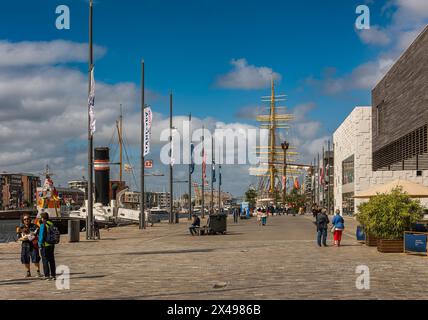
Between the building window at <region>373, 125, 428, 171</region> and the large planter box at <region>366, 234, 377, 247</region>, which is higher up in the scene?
the building window at <region>373, 125, 428, 171</region>

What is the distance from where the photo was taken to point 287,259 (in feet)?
64.0

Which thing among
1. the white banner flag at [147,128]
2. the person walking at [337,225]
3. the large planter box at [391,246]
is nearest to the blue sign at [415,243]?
the large planter box at [391,246]

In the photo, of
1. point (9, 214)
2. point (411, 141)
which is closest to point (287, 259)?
point (411, 141)

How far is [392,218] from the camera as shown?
22594 mm

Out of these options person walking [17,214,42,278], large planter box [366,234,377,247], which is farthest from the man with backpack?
large planter box [366,234,377,247]

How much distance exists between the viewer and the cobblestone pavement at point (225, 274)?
477 inches

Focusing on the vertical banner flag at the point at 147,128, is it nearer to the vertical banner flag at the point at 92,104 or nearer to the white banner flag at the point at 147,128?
the white banner flag at the point at 147,128

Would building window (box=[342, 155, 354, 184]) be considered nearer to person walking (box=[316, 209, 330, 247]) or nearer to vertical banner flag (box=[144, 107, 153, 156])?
vertical banner flag (box=[144, 107, 153, 156])

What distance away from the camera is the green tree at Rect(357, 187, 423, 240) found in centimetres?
2261

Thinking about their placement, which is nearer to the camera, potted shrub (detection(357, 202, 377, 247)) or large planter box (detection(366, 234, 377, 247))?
potted shrub (detection(357, 202, 377, 247))

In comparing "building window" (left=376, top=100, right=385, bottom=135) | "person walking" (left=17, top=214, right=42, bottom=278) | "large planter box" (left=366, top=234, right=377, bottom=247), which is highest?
"building window" (left=376, top=100, right=385, bottom=135)

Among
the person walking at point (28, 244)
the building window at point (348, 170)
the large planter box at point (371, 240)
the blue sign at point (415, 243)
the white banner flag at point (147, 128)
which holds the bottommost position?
the large planter box at point (371, 240)

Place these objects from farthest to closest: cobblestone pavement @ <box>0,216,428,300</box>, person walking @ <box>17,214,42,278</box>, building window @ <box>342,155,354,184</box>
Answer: building window @ <box>342,155,354,184</box> < person walking @ <box>17,214,42,278</box> < cobblestone pavement @ <box>0,216,428,300</box>
